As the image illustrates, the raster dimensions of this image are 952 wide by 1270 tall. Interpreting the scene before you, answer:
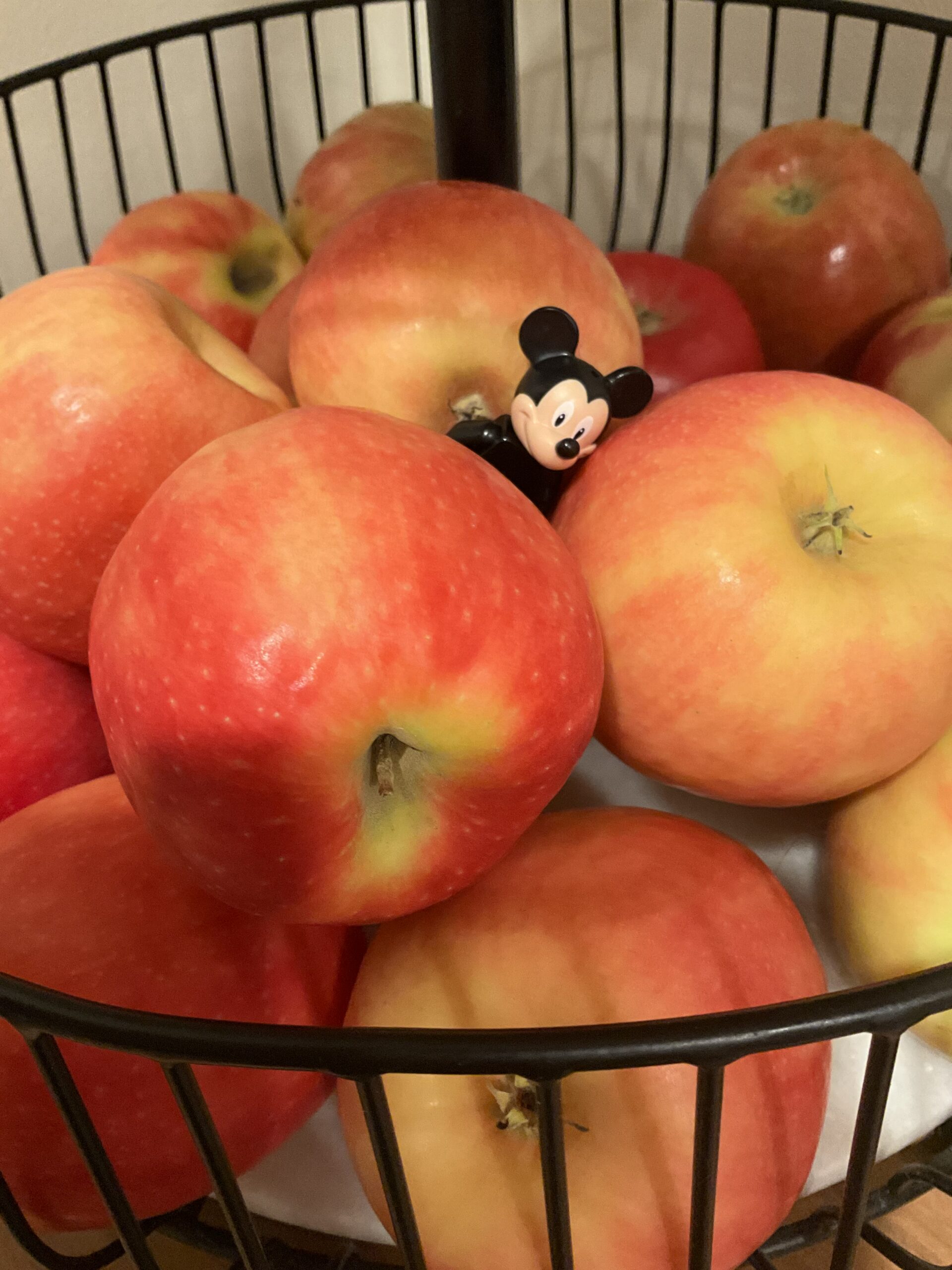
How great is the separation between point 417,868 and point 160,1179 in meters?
0.14

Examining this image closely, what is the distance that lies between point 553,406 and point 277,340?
253mm

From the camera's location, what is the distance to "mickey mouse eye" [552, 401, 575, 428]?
38 centimetres

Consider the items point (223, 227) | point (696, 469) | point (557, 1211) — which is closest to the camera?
point (557, 1211)

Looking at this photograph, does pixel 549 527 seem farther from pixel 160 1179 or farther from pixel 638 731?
pixel 160 1179

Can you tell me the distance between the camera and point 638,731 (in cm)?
38

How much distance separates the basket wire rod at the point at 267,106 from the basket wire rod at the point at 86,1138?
675mm

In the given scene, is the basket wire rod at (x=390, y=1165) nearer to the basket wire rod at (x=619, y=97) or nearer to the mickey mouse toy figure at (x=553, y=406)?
the mickey mouse toy figure at (x=553, y=406)

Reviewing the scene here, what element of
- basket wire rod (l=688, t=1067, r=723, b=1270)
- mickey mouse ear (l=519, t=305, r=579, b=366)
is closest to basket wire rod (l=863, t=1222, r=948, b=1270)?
basket wire rod (l=688, t=1067, r=723, b=1270)

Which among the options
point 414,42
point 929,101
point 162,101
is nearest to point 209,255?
point 162,101

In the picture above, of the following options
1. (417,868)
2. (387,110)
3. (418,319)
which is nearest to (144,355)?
(418,319)

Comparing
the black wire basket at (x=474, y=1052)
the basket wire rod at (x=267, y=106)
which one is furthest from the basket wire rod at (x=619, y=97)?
the basket wire rod at (x=267, y=106)

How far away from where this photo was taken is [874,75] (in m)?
0.70

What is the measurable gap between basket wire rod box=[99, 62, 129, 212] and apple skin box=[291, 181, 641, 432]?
1.09 feet

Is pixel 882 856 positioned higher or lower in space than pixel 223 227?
lower
